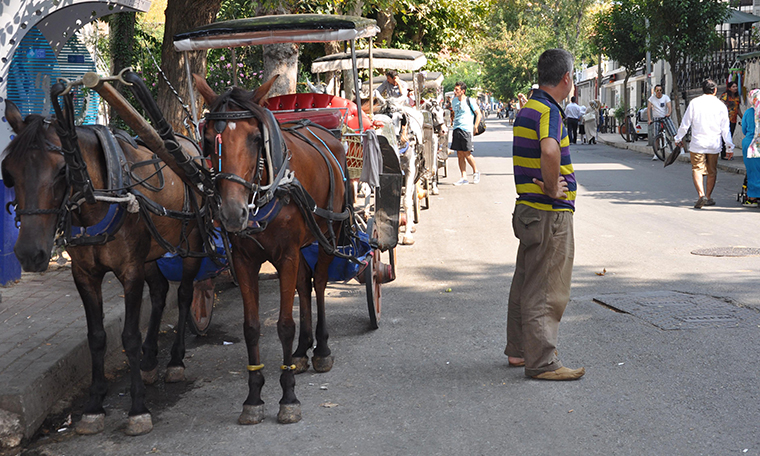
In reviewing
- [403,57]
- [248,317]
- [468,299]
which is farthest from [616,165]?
[248,317]

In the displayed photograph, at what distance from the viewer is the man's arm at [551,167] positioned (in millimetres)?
4996

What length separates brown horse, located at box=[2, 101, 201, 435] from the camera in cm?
420

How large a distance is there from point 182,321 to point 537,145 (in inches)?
118

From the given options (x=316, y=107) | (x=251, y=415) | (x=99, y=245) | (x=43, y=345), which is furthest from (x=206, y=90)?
(x=316, y=107)

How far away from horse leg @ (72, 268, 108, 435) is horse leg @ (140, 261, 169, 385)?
0.76 meters

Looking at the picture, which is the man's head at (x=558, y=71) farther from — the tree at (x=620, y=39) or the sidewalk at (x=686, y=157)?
the tree at (x=620, y=39)

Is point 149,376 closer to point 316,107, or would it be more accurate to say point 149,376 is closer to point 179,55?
point 316,107

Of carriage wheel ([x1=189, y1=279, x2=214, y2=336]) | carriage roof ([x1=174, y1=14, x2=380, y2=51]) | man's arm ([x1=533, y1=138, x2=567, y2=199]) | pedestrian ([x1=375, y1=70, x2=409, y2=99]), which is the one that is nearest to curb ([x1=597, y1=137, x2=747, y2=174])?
pedestrian ([x1=375, y1=70, x2=409, y2=99])

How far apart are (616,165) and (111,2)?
16795 mm

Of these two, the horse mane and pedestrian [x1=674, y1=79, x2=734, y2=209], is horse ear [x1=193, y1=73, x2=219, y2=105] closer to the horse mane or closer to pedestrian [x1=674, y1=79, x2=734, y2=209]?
the horse mane

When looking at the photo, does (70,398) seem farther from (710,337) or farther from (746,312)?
(746,312)

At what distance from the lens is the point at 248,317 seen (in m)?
4.79

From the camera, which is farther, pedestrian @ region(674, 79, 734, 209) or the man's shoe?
pedestrian @ region(674, 79, 734, 209)

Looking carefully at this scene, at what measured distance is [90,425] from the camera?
4641 millimetres
